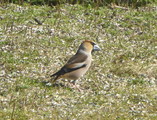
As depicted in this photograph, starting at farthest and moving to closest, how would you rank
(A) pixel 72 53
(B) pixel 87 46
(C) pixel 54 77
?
(A) pixel 72 53, (B) pixel 87 46, (C) pixel 54 77

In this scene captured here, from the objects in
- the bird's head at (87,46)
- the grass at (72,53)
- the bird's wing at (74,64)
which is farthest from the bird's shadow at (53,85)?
the bird's head at (87,46)

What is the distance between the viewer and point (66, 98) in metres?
9.98

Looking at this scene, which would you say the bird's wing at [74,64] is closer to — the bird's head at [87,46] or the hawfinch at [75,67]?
the hawfinch at [75,67]

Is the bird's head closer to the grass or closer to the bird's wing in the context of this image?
the bird's wing

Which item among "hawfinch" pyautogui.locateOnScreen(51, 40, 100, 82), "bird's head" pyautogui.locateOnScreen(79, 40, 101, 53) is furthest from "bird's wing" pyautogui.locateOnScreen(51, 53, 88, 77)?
"bird's head" pyautogui.locateOnScreen(79, 40, 101, 53)

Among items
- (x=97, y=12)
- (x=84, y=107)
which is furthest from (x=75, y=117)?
(x=97, y=12)

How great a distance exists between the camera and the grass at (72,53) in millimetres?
9500

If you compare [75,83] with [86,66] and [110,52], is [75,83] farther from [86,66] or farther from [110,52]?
[110,52]

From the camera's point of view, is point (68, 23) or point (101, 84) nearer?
point (101, 84)

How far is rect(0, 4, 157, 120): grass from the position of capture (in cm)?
950

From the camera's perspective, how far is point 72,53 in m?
12.5

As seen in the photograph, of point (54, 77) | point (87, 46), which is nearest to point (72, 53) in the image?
point (87, 46)

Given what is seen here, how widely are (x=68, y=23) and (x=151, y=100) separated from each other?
4859mm

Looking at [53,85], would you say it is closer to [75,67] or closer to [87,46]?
[75,67]
